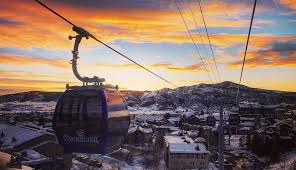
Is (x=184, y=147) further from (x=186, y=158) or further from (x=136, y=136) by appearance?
(x=136, y=136)

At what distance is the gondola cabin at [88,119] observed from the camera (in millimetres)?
13734

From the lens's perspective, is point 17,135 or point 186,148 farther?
point 186,148

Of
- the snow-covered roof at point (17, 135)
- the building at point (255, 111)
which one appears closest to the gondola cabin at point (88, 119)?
the snow-covered roof at point (17, 135)

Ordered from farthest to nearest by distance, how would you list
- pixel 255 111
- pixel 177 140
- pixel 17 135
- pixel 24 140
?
pixel 255 111 < pixel 177 140 < pixel 17 135 < pixel 24 140

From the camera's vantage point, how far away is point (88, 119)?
14062mm

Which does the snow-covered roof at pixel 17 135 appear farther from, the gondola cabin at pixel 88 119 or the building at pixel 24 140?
the gondola cabin at pixel 88 119

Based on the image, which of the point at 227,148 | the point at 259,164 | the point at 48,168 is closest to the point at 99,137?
the point at 48,168

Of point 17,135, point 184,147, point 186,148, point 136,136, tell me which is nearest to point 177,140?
point 184,147

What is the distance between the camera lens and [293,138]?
83.2 meters

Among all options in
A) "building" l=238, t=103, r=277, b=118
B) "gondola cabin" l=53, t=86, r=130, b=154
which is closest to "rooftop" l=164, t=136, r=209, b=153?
"gondola cabin" l=53, t=86, r=130, b=154

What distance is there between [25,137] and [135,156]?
76.5ft

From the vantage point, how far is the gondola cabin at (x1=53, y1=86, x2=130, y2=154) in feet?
45.1

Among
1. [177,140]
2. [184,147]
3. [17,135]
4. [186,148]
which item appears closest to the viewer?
[17,135]

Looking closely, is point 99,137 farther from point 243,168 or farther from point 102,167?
point 243,168
